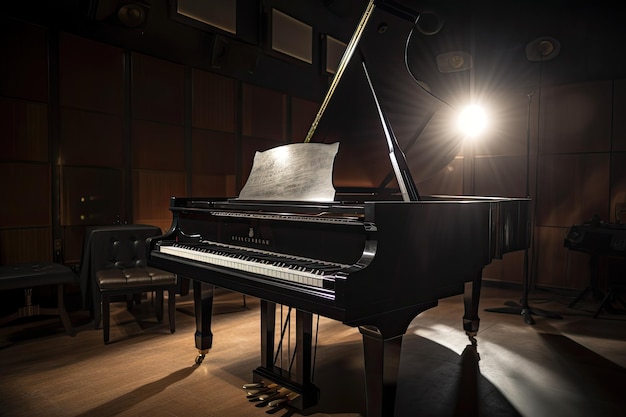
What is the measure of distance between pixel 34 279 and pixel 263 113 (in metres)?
3.60

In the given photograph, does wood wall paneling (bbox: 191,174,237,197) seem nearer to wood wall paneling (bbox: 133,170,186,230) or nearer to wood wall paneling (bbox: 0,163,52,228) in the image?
wood wall paneling (bbox: 133,170,186,230)

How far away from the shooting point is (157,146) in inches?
198

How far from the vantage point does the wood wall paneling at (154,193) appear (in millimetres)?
4879

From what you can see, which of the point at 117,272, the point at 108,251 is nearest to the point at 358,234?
the point at 117,272

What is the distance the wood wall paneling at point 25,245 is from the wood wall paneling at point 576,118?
549 centimetres

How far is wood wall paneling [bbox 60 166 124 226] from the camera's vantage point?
14.1 ft

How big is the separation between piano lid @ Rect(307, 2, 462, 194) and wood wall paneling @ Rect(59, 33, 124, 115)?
105 inches

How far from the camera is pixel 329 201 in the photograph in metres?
2.23

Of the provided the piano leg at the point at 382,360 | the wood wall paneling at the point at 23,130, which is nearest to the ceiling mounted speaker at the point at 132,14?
the wood wall paneling at the point at 23,130

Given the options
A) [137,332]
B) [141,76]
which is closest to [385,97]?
[137,332]

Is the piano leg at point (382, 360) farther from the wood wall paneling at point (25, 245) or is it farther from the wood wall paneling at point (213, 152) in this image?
the wood wall paneling at point (213, 152)

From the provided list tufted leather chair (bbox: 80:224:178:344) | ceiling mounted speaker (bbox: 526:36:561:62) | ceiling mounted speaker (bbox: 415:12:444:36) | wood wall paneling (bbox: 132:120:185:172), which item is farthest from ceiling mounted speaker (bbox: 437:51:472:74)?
A: tufted leather chair (bbox: 80:224:178:344)

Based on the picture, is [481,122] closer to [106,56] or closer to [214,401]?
[106,56]

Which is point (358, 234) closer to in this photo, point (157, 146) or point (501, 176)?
point (157, 146)
